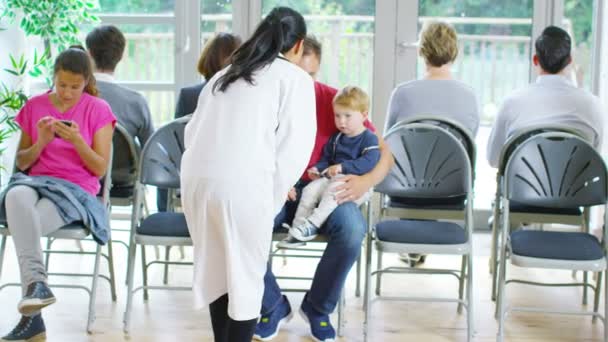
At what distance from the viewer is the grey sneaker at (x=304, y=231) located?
3684 millimetres

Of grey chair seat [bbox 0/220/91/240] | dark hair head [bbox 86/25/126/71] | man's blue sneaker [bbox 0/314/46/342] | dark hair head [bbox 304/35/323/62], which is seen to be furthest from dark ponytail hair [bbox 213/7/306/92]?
dark hair head [bbox 86/25/126/71]

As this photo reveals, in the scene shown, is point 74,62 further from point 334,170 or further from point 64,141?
point 334,170

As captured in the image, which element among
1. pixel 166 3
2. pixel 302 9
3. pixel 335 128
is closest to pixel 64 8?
pixel 166 3

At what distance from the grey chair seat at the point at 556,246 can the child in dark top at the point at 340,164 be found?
644 mm

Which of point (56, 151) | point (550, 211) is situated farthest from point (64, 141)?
point (550, 211)

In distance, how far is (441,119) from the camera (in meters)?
4.27

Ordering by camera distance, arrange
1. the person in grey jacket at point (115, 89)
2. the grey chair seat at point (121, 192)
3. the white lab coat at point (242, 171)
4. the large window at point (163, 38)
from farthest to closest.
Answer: the large window at point (163, 38)
the person in grey jacket at point (115, 89)
the grey chair seat at point (121, 192)
the white lab coat at point (242, 171)

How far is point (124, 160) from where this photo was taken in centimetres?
452

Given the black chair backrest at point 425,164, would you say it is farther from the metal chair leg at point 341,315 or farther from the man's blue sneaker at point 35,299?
the man's blue sneaker at point 35,299

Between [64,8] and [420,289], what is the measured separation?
278cm

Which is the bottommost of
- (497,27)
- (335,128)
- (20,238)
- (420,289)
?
(420,289)

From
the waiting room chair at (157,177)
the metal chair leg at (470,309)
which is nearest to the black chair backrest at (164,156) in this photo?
the waiting room chair at (157,177)

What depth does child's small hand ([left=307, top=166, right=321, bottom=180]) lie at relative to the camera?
384 cm

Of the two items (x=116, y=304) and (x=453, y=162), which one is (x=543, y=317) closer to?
(x=453, y=162)
